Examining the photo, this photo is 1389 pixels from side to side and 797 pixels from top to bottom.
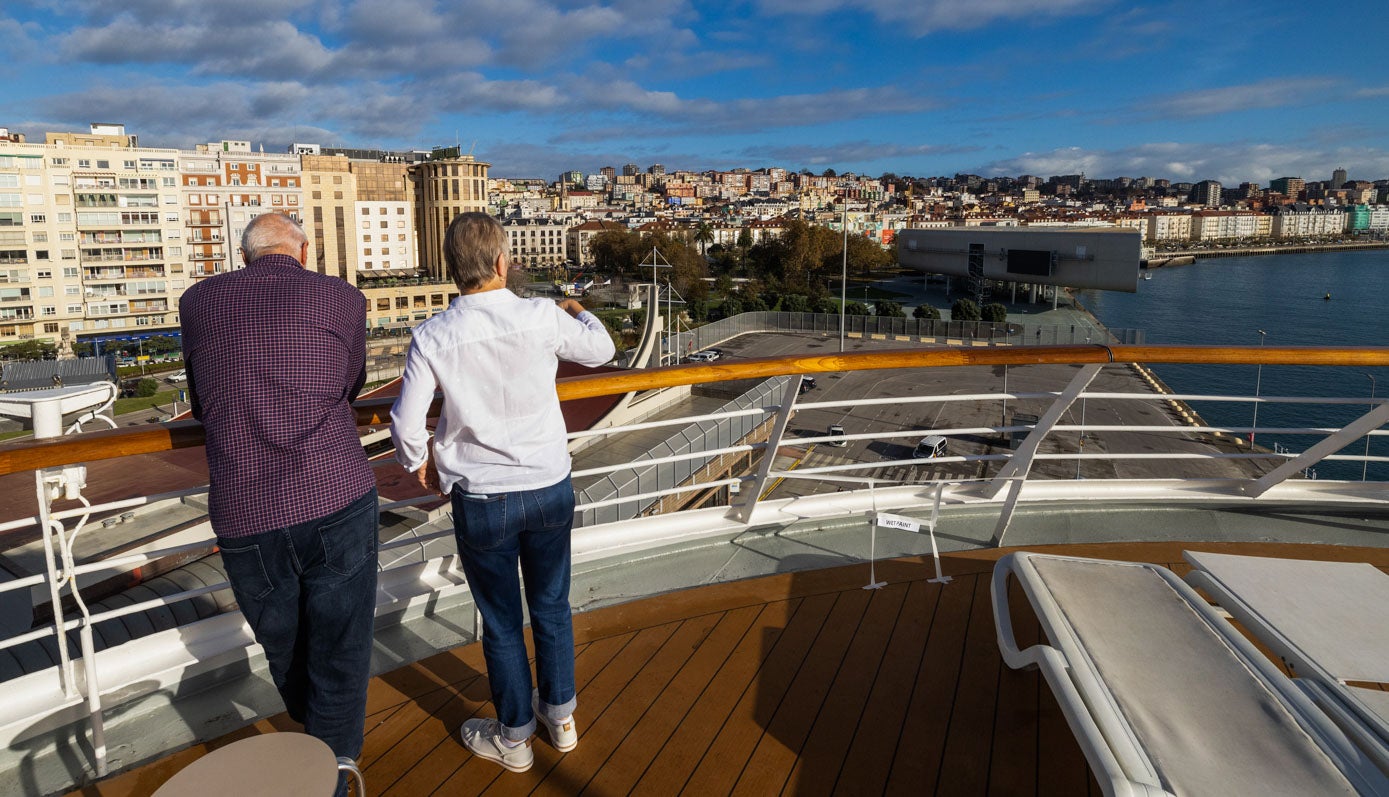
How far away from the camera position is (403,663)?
70.8 inches

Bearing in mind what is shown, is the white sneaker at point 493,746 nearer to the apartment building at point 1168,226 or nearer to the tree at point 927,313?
the tree at point 927,313

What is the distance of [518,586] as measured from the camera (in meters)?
1.43

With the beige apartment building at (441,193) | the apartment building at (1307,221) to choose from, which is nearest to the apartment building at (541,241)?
the beige apartment building at (441,193)

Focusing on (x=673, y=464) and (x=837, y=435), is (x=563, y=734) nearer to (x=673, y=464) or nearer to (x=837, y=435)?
(x=837, y=435)

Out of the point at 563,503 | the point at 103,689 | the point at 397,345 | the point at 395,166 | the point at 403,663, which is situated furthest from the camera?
the point at 395,166

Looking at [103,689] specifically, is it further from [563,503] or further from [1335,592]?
[1335,592]

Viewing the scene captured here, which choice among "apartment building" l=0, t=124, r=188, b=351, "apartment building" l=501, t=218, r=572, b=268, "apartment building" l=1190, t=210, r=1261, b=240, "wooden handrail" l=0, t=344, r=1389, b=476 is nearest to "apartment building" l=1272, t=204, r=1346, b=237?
"apartment building" l=1190, t=210, r=1261, b=240

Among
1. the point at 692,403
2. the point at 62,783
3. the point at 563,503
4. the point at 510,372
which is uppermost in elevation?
the point at 510,372

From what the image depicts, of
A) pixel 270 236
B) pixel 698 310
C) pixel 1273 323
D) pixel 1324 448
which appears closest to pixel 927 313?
pixel 698 310

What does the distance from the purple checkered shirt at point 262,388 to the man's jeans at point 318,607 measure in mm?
41

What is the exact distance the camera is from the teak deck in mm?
1417

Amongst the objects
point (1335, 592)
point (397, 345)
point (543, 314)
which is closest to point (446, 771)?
point (543, 314)

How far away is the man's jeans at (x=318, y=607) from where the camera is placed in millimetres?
1238

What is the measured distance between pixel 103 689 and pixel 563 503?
1.01m
